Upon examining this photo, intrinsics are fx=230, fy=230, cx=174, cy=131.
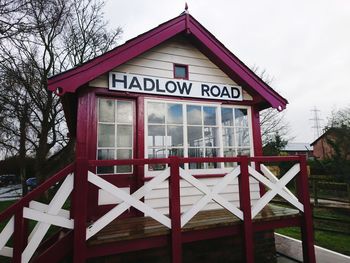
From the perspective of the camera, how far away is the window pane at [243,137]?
19.0ft

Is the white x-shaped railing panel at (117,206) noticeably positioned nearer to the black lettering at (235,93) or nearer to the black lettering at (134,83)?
the black lettering at (134,83)

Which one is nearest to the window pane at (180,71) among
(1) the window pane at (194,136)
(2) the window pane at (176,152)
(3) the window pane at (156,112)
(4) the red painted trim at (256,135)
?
(3) the window pane at (156,112)

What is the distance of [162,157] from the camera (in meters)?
5.17

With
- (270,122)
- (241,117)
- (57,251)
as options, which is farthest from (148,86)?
(270,122)

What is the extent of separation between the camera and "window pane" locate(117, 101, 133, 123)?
16.1ft

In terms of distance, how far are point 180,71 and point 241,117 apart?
197 centimetres

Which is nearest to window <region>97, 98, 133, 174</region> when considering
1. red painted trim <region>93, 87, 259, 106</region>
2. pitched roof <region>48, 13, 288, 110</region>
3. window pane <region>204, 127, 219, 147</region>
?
red painted trim <region>93, 87, 259, 106</region>

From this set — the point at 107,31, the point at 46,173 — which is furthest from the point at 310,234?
the point at 107,31

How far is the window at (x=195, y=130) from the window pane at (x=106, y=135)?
76 cm

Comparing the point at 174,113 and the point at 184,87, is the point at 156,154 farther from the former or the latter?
the point at 184,87

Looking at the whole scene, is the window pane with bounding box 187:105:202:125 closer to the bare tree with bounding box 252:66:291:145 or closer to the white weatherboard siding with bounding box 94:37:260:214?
the white weatherboard siding with bounding box 94:37:260:214

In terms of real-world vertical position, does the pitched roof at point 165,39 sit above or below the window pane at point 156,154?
above

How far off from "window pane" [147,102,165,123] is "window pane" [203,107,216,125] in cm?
108

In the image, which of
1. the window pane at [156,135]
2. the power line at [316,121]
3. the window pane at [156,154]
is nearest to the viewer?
the window pane at [156,154]
